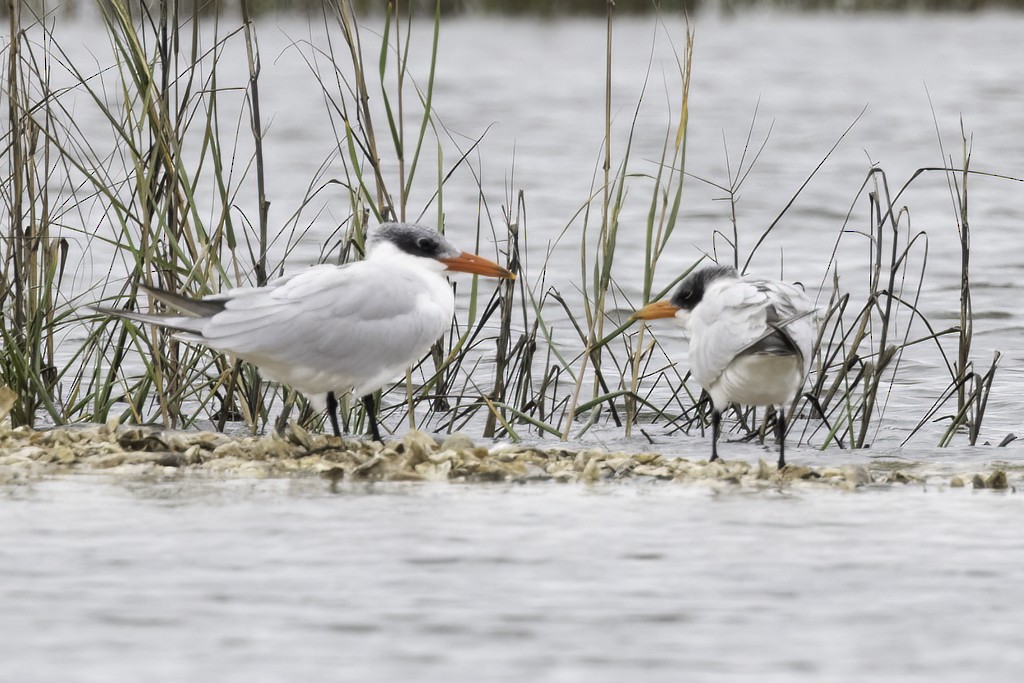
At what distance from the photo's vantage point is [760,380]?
495 cm

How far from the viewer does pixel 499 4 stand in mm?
23734

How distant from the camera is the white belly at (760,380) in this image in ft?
16.1

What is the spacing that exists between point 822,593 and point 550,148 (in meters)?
10.9

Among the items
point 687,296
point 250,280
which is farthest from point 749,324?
point 250,280

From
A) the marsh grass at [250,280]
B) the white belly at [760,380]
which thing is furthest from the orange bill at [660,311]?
the white belly at [760,380]

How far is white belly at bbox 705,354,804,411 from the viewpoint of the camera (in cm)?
489

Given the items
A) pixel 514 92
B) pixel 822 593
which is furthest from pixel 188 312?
pixel 514 92

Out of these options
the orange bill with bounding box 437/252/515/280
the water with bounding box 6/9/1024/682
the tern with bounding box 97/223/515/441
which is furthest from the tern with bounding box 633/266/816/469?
the tern with bounding box 97/223/515/441

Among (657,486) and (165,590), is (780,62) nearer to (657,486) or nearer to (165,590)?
(657,486)

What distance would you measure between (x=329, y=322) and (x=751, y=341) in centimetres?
127

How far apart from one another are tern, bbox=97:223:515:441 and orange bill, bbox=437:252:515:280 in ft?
0.51

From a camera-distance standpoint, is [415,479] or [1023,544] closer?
[1023,544]

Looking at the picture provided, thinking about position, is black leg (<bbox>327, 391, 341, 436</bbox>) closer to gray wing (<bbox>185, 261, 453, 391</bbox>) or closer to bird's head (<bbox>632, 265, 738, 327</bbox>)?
gray wing (<bbox>185, 261, 453, 391</bbox>)

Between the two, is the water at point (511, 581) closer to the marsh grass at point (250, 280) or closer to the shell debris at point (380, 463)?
the shell debris at point (380, 463)
